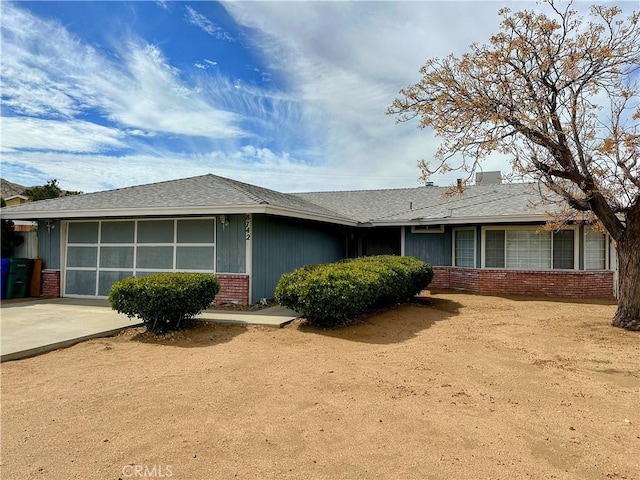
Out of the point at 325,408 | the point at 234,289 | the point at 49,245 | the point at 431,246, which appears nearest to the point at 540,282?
the point at 431,246

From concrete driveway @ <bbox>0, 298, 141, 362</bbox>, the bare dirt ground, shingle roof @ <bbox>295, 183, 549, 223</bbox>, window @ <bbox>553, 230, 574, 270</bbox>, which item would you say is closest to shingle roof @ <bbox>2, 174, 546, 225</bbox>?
shingle roof @ <bbox>295, 183, 549, 223</bbox>

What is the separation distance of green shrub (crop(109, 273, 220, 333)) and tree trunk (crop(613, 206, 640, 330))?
810cm

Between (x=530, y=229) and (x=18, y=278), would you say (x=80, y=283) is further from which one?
(x=530, y=229)

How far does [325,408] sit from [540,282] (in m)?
11.2

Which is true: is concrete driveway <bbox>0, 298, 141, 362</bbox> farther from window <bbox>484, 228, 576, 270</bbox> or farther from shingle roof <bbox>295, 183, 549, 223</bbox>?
window <bbox>484, 228, 576, 270</bbox>

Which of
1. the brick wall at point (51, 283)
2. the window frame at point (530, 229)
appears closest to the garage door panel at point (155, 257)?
the brick wall at point (51, 283)

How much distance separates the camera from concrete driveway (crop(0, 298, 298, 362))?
6383 millimetres

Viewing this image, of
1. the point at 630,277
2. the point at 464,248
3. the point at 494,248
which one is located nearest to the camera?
the point at 630,277

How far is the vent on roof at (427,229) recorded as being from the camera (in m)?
15.0

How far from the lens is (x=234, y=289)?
10.3 meters

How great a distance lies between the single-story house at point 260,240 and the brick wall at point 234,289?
26 mm

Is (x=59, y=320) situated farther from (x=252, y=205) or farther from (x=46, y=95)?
(x=46, y=95)

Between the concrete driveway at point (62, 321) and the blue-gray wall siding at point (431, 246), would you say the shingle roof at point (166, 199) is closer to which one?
the concrete driveway at point (62, 321)

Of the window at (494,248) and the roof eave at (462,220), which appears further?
the window at (494,248)
